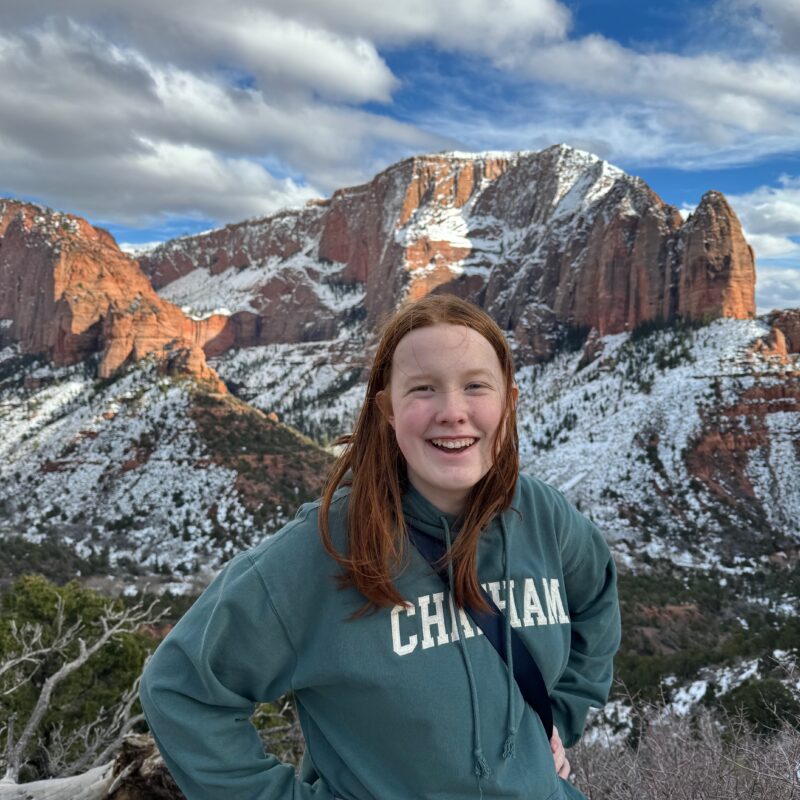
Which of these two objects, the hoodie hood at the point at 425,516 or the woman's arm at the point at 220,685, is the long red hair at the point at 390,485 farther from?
the woman's arm at the point at 220,685

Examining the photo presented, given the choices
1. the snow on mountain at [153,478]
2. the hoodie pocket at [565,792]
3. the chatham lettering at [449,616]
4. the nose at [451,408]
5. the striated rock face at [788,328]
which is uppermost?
the striated rock face at [788,328]

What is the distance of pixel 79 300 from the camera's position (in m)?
86.8

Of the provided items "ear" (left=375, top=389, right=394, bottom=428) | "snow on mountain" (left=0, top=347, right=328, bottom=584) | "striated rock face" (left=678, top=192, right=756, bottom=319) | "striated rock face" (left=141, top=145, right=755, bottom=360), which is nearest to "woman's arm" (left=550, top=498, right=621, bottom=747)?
"ear" (left=375, top=389, right=394, bottom=428)

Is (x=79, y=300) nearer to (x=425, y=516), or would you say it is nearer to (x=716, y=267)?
(x=716, y=267)

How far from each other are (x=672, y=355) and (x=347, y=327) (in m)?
117

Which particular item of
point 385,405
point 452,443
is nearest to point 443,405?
point 452,443

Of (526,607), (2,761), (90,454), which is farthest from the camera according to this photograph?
(90,454)

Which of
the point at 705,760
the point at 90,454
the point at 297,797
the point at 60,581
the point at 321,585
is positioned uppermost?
the point at 321,585

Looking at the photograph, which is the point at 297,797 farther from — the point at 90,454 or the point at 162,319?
the point at 162,319

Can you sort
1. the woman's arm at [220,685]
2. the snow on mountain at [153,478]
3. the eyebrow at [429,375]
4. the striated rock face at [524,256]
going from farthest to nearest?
the striated rock face at [524,256], the snow on mountain at [153,478], the eyebrow at [429,375], the woman's arm at [220,685]

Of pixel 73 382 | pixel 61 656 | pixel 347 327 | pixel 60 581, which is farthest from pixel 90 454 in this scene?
pixel 347 327

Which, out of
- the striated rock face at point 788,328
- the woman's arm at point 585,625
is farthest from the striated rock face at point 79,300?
the woman's arm at point 585,625

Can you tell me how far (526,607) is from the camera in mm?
2404

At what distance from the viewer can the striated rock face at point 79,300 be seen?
74188 mm
